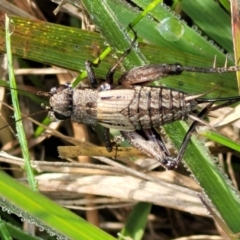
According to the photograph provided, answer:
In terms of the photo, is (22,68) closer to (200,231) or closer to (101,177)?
(101,177)

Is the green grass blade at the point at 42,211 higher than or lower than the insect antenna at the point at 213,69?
lower

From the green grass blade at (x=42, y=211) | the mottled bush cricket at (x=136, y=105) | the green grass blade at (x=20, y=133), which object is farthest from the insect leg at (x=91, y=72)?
the green grass blade at (x=42, y=211)

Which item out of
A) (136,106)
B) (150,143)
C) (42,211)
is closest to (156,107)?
(136,106)

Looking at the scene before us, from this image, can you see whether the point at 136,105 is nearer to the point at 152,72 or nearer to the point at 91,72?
the point at 152,72

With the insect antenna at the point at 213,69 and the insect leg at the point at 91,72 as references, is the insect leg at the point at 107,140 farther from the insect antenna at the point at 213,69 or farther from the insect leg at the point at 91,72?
the insect antenna at the point at 213,69

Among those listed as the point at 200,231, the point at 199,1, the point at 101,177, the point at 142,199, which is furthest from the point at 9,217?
the point at 199,1

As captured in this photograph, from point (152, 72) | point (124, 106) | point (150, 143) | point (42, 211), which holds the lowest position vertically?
point (42, 211)

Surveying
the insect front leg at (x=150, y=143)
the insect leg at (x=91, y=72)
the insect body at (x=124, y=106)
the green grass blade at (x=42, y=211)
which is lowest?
the green grass blade at (x=42, y=211)

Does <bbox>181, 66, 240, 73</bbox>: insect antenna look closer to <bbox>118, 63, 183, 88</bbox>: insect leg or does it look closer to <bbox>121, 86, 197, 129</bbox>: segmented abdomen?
<bbox>118, 63, 183, 88</bbox>: insect leg
